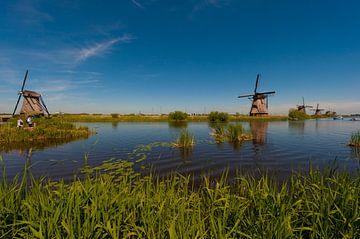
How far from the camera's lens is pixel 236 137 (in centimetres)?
2139

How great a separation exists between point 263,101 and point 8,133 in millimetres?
Result: 74991

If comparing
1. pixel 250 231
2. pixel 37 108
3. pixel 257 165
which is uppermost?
pixel 37 108

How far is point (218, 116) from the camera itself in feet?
203

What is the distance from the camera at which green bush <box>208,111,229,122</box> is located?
200 ft

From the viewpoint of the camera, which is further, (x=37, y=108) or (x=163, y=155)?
(x=37, y=108)

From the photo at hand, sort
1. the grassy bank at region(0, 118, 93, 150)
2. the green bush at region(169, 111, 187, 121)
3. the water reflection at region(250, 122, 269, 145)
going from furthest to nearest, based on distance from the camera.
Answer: the green bush at region(169, 111, 187, 121)
the water reflection at region(250, 122, 269, 145)
the grassy bank at region(0, 118, 93, 150)

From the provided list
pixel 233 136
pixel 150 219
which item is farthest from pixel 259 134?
pixel 150 219

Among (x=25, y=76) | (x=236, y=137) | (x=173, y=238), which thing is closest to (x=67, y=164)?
(x=173, y=238)

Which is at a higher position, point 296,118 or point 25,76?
point 25,76

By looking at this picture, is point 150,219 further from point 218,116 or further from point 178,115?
point 178,115

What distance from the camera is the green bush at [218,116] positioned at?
200 feet

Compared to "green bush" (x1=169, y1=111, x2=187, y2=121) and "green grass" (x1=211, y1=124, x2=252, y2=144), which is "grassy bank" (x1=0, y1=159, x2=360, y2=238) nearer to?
"green grass" (x1=211, y1=124, x2=252, y2=144)

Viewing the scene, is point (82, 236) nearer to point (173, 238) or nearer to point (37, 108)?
point (173, 238)

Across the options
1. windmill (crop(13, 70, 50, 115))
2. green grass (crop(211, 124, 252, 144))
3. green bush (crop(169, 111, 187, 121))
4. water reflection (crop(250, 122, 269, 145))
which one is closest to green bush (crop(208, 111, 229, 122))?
green bush (crop(169, 111, 187, 121))
